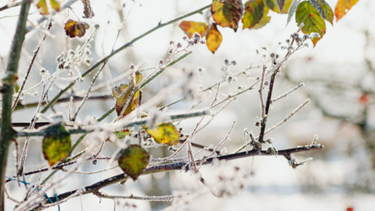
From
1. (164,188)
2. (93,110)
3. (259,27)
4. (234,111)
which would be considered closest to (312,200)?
(164,188)

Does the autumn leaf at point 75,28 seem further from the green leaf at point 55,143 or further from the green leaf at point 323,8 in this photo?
the green leaf at point 323,8

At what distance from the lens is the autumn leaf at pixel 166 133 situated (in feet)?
2.24

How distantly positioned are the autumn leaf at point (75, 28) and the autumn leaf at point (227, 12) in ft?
1.17

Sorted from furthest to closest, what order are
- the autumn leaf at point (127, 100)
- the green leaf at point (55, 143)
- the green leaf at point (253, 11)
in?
1. the green leaf at point (253, 11)
2. the autumn leaf at point (127, 100)
3. the green leaf at point (55, 143)

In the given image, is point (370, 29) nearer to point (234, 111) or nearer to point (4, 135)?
point (4, 135)

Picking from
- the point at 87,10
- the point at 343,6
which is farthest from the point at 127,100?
the point at 343,6

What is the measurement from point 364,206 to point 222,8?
7.34 m

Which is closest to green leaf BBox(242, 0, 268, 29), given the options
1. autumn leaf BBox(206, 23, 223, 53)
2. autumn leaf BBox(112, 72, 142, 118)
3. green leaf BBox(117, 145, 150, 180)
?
autumn leaf BBox(206, 23, 223, 53)

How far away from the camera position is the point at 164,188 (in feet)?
20.7

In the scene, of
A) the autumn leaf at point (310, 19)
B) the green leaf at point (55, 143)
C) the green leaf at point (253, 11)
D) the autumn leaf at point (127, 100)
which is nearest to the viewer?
the green leaf at point (55, 143)

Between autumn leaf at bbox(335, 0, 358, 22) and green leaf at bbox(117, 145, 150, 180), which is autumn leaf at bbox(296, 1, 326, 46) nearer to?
autumn leaf at bbox(335, 0, 358, 22)

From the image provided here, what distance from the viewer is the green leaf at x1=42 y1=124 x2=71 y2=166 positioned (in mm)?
504

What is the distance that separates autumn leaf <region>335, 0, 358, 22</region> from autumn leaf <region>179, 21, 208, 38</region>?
0.38 meters

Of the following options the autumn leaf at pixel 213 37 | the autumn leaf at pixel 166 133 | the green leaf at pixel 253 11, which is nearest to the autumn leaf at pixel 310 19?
the green leaf at pixel 253 11
